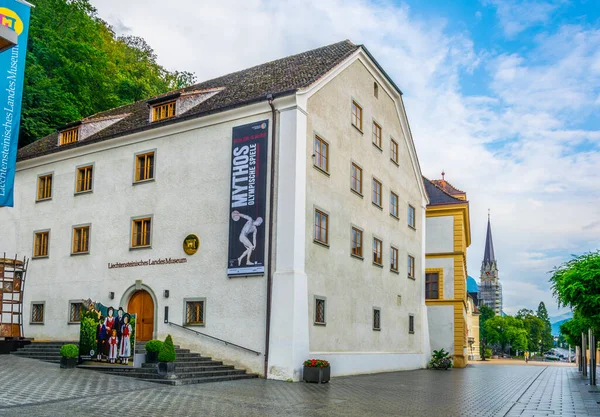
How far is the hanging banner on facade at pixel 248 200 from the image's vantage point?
2261cm

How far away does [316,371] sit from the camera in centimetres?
2092

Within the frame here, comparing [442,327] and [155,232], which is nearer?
[155,232]

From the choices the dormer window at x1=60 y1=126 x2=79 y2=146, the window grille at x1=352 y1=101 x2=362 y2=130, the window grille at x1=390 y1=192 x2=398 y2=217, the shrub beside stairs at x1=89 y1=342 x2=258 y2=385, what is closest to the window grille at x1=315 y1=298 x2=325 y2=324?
the shrub beside stairs at x1=89 y1=342 x2=258 y2=385

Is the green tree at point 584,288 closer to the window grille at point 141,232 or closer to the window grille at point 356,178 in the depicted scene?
the window grille at point 356,178

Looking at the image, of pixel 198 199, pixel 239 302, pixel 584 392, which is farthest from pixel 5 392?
pixel 584 392

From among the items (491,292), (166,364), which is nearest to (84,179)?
(166,364)

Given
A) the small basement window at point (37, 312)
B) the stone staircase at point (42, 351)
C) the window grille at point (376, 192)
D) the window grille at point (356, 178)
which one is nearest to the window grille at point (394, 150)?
the window grille at point (376, 192)

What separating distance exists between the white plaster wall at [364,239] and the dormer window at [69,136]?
1270 cm

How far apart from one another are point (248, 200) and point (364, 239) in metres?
7.27

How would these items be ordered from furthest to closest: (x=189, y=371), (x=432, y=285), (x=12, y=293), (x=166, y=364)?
(x=432, y=285)
(x=12, y=293)
(x=189, y=371)
(x=166, y=364)

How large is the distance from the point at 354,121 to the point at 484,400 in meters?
14.2

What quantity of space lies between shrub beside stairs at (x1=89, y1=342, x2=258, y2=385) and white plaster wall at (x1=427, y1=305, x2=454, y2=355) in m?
23.1

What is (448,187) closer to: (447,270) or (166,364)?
(447,270)

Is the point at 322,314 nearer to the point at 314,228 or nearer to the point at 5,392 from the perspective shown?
the point at 314,228
